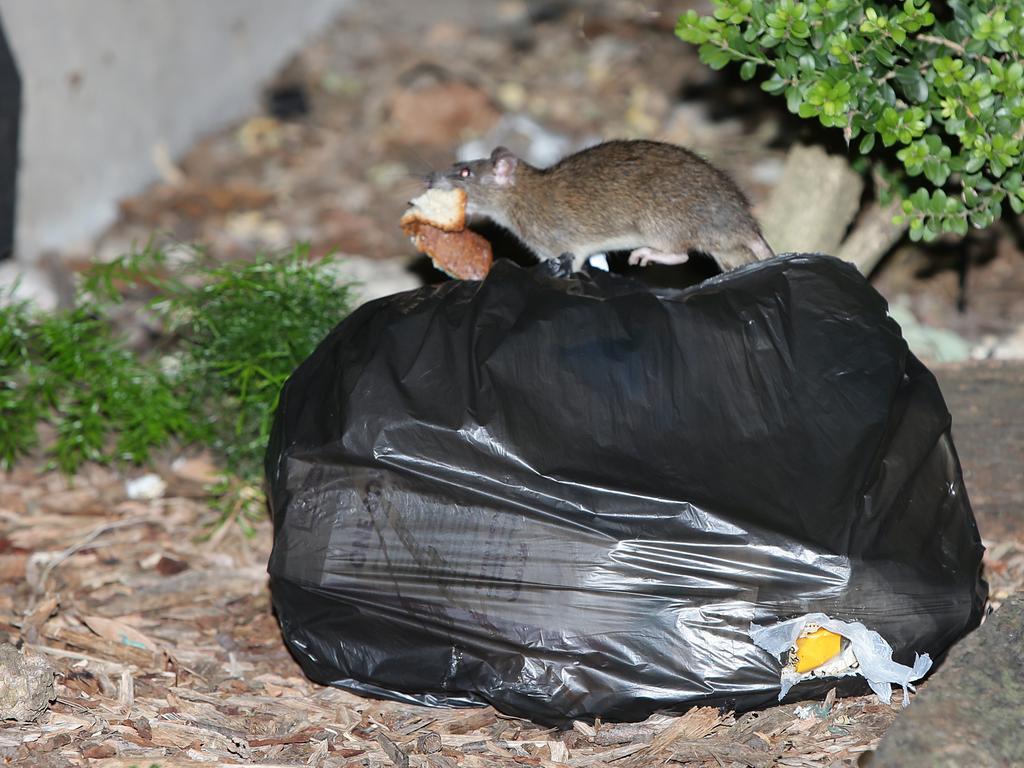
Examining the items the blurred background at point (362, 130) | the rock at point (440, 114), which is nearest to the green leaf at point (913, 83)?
the blurred background at point (362, 130)

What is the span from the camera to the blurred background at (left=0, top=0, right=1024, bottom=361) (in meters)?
5.27

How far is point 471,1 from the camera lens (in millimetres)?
8469

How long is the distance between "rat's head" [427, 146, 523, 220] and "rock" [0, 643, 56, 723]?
6.87ft

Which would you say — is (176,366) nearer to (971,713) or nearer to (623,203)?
(623,203)

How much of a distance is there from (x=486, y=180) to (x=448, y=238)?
544mm

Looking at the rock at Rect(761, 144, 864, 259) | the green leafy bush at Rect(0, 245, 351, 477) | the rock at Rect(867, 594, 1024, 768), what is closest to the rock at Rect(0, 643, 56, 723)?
the green leafy bush at Rect(0, 245, 351, 477)

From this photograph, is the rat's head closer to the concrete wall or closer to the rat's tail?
the rat's tail

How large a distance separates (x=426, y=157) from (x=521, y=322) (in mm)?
3921

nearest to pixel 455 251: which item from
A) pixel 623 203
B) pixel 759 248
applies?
pixel 623 203

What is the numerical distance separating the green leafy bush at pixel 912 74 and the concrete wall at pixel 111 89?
349cm

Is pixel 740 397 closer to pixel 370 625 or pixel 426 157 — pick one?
pixel 370 625

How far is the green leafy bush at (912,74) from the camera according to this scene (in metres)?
3.20

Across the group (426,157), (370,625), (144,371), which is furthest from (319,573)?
(426,157)

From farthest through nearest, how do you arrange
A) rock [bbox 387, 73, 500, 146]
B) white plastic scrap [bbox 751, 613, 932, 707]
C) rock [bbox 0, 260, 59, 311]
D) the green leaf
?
1. rock [bbox 387, 73, 500, 146]
2. rock [bbox 0, 260, 59, 311]
3. the green leaf
4. white plastic scrap [bbox 751, 613, 932, 707]
